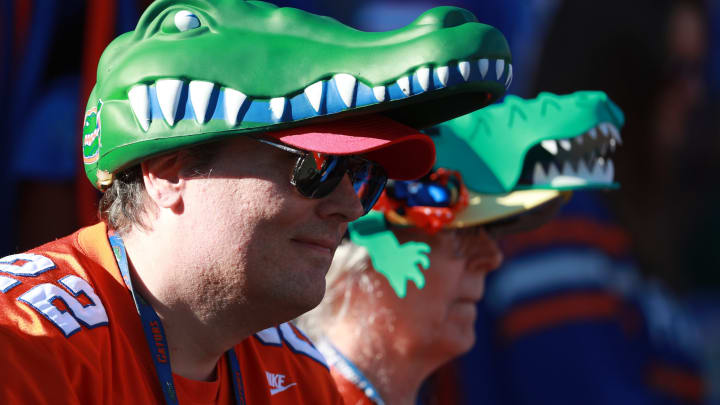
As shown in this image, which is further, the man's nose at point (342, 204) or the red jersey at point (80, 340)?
the man's nose at point (342, 204)

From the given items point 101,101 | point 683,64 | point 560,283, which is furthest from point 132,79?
point 683,64

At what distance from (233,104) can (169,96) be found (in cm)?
13

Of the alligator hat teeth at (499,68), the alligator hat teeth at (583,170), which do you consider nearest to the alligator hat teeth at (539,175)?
the alligator hat teeth at (583,170)

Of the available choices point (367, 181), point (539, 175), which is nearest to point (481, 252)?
point (539, 175)

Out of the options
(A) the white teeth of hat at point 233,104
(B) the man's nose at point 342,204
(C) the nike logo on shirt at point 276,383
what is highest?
(A) the white teeth of hat at point 233,104

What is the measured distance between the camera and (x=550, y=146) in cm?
301

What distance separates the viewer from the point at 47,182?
11.8 ft

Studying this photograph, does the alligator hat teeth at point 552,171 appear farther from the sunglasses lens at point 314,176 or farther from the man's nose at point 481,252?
the sunglasses lens at point 314,176

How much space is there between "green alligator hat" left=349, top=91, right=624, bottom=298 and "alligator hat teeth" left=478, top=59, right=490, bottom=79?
3.28 ft

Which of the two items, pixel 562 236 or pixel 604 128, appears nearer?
pixel 604 128

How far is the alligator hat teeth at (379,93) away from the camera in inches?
75.4

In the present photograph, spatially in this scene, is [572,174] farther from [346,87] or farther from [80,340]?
[80,340]

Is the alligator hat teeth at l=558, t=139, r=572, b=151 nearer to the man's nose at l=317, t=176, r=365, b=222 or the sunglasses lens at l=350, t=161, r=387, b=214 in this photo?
the sunglasses lens at l=350, t=161, r=387, b=214

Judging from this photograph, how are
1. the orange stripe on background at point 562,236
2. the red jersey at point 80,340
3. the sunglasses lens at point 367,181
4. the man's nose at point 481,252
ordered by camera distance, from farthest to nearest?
the orange stripe on background at point 562,236 → the man's nose at point 481,252 → the sunglasses lens at point 367,181 → the red jersey at point 80,340
